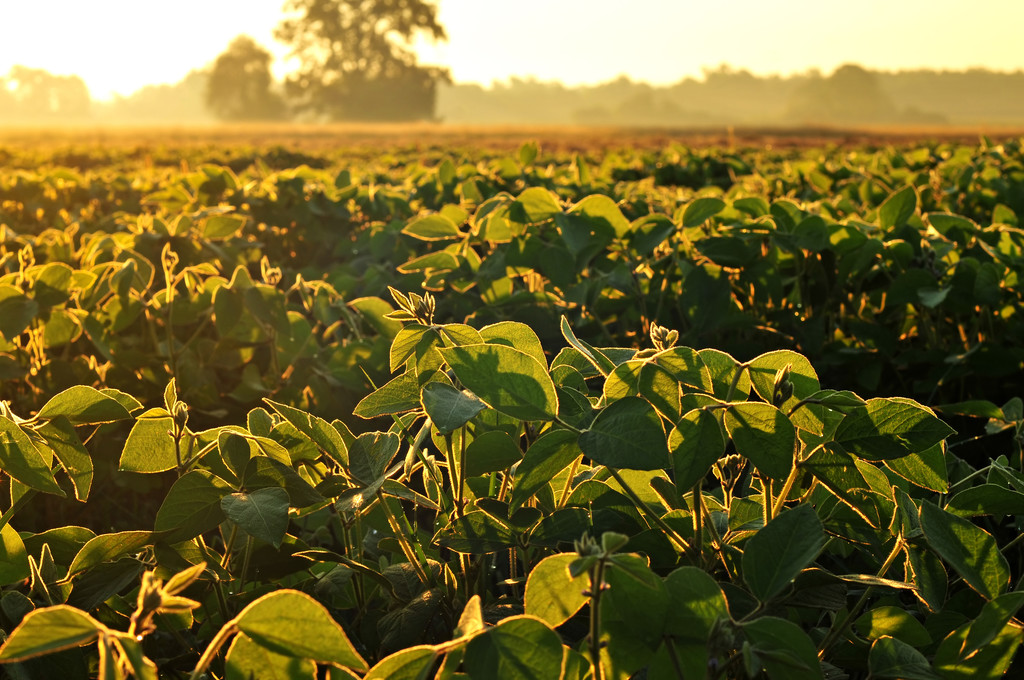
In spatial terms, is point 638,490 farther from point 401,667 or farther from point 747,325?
point 747,325

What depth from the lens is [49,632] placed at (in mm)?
561

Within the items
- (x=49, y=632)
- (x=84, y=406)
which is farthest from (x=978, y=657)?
(x=84, y=406)

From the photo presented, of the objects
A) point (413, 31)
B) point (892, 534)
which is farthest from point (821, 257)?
point (413, 31)

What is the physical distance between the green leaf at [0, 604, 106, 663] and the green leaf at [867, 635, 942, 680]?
0.68 m

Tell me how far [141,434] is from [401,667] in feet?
1.57

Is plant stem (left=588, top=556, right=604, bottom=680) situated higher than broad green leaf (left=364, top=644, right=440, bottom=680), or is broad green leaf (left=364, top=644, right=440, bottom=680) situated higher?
plant stem (left=588, top=556, right=604, bottom=680)

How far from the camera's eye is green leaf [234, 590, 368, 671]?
→ 0.60 m

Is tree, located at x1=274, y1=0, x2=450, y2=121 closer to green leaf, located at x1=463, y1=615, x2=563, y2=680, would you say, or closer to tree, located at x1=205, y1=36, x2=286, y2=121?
tree, located at x1=205, y1=36, x2=286, y2=121

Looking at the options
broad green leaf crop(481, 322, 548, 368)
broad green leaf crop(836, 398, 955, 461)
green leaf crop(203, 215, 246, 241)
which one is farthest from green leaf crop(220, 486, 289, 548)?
green leaf crop(203, 215, 246, 241)

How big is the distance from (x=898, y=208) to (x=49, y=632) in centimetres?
226

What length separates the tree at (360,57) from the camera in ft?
194

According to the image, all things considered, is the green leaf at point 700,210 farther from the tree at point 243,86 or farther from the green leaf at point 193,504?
the tree at point 243,86

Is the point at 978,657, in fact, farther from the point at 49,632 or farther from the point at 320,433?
the point at 49,632

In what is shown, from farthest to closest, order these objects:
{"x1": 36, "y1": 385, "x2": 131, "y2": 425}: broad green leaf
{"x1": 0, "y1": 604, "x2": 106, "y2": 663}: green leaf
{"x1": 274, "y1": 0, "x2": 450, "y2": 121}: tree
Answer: {"x1": 274, "y1": 0, "x2": 450, "y2": 121}: tree
{"x1": 36, "y1": 385, "x2": 131, "y2": 425}: broad green leaf
{"x1": 0, "y1": 604, "x2": 106, "y2": 663}: green leaf
